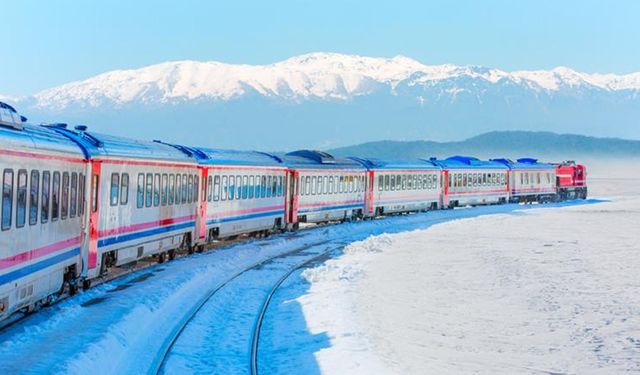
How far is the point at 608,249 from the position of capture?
37.3m

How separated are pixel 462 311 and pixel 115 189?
847cm

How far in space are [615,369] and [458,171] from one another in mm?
50517

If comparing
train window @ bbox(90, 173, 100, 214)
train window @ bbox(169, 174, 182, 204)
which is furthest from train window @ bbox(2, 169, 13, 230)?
train window @ bbox(169, 174, 182, 204)

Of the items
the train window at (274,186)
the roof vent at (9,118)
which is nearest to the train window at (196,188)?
the train window at (274,186)

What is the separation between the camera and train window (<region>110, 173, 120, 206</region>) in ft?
69.8

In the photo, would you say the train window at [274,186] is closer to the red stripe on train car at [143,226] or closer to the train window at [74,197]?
the red stripe on train car at [143,226]

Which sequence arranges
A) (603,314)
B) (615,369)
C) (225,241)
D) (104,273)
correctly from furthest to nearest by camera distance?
(225,241) < (104,273) < (603,314) < (615,369)

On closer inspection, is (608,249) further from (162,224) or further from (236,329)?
(236,329)

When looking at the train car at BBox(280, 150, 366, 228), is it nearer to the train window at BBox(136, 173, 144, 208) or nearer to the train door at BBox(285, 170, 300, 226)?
the train door at BBox(285, 170, 300, 226)

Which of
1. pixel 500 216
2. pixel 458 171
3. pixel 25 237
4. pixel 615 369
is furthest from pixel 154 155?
pixel 458 171

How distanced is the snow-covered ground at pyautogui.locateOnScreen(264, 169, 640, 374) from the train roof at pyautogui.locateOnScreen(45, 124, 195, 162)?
515 centimetres

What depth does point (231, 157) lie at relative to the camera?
33.4 meters

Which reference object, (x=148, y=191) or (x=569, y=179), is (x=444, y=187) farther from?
(x=148, y=191)

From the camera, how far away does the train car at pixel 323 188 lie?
40.8 m
